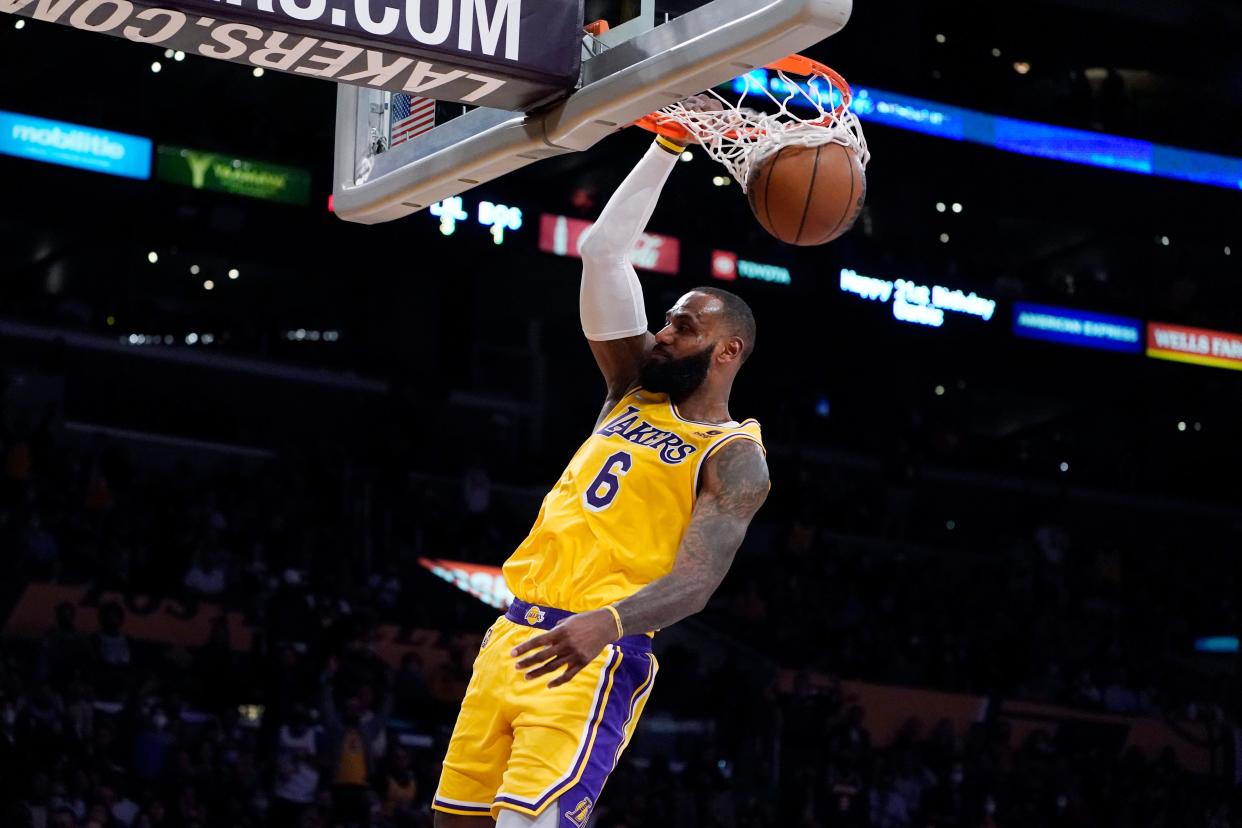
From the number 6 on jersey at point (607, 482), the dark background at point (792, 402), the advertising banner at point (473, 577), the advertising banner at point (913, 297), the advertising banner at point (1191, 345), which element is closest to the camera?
the number 6 on jersey at point (607, 482)

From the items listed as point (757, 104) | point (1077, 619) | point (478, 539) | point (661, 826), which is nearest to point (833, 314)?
point (757, 104)

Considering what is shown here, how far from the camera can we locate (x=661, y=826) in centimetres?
1408

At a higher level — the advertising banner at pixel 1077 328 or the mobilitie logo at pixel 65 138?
the mobilitie logo at pixel 65 138

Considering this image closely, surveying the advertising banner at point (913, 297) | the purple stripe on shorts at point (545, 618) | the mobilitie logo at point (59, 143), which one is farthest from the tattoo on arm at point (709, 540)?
the advertising banner at point (913, 297)

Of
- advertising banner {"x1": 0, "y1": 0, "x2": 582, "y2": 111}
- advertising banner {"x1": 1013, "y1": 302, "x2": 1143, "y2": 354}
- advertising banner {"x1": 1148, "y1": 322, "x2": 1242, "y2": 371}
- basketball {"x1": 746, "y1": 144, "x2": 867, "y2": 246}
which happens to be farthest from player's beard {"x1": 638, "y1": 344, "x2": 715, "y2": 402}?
advertising banner {"x1": 1148, "y1": 322, "x2": 1242, "y2": 371}

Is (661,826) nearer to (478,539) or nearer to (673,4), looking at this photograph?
(478,539)

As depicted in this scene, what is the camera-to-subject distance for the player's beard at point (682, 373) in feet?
17.7

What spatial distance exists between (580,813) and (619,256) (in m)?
1.69

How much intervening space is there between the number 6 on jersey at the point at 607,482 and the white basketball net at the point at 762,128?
1.03m

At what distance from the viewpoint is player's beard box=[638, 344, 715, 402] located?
541 cm

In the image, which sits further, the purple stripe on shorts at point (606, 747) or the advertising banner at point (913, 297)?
the advertising banner at point (913, 297)

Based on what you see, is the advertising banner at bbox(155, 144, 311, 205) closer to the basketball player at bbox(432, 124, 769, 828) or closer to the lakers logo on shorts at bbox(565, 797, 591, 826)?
the basketball player at bbox(432, 124, 769, 828)

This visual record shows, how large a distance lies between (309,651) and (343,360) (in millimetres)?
10456

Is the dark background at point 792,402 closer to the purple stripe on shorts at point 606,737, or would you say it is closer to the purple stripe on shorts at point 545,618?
the purple stripe on shorts at point 545,618
